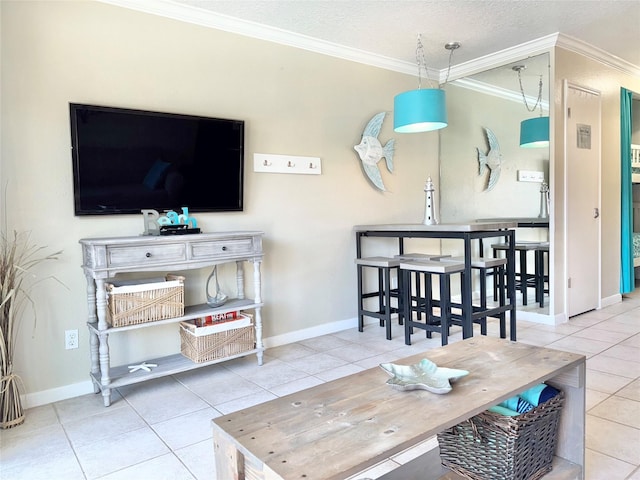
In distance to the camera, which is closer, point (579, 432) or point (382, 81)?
point (579, 432)

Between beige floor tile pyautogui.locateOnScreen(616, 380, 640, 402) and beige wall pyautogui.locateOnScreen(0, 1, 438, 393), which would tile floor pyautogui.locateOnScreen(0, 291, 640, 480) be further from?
beige wall pyautogui.locateOnScreen(0, 1, 438, 393)

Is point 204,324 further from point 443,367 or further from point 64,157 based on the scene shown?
point 443,367

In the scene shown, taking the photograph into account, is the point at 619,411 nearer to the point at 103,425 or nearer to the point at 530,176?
the point at 530,176

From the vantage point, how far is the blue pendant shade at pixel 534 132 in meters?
3.94

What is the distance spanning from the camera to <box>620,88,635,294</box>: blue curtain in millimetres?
4758

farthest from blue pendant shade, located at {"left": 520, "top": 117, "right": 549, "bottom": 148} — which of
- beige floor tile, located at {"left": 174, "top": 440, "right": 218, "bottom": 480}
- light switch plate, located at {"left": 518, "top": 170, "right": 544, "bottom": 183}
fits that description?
beige floor tile, located at {"left": 174, "top": 440, "right": 218, "bottom": 480}

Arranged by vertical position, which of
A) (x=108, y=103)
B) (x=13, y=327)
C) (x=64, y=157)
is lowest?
(x=13, y=327)

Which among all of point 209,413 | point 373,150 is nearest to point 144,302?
point 209,413

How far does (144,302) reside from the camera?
2568 mm

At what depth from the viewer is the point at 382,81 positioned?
420 centimetres

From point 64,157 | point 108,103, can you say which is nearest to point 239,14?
point 108,103

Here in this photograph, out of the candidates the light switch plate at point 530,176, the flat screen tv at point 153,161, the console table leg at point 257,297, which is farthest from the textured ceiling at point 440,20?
the console table leg at point 257,297

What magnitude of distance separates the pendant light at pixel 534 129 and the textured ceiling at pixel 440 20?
17.1 inches

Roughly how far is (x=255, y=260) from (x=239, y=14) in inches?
67.7
